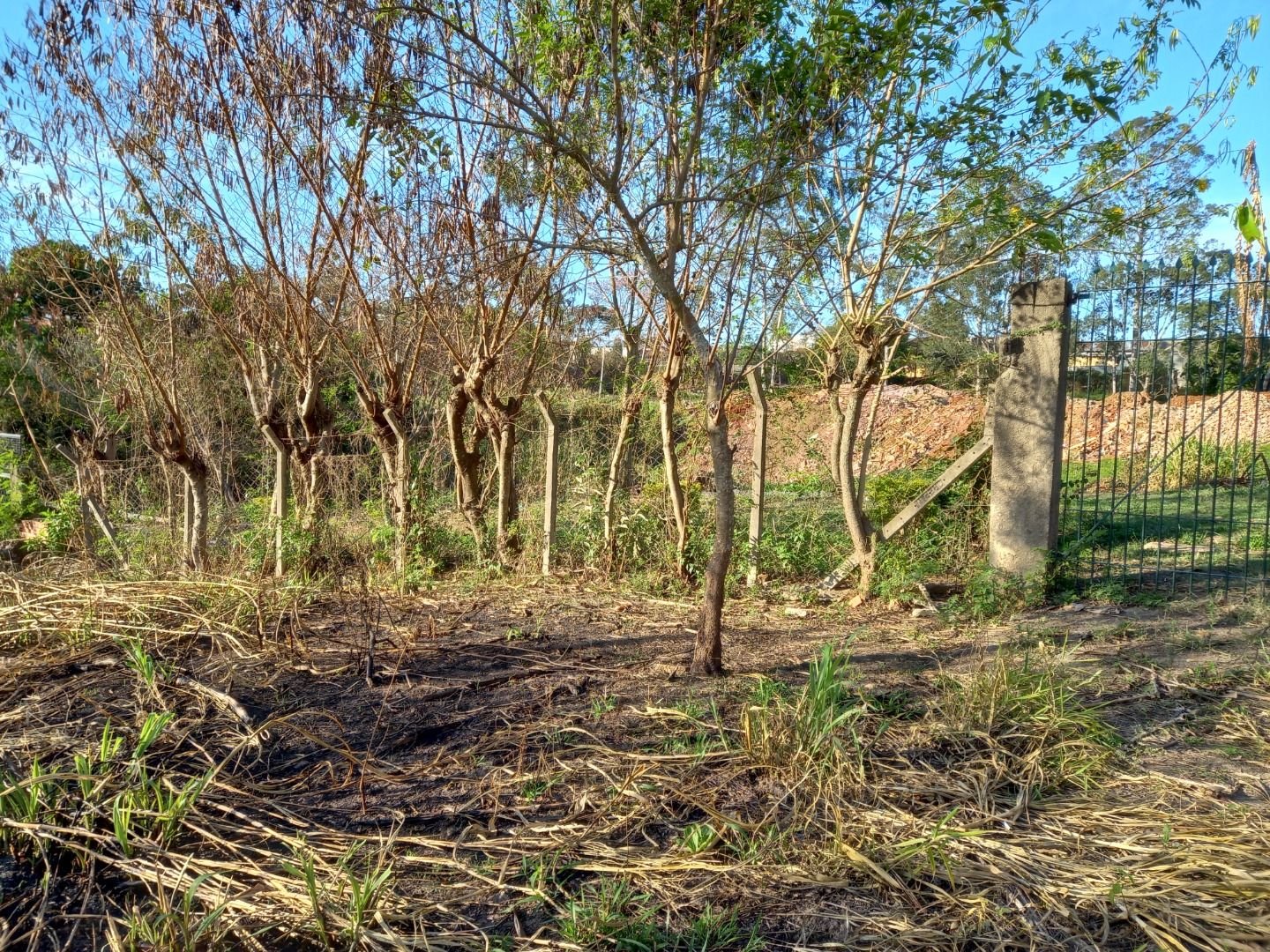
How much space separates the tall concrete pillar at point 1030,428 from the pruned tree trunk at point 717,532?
3032mm

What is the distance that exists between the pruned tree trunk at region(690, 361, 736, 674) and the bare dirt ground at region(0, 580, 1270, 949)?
186 mm

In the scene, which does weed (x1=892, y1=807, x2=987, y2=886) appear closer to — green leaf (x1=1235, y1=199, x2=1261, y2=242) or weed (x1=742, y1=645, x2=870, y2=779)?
weed (x1=742, y1=645, x2=870, y2=779)

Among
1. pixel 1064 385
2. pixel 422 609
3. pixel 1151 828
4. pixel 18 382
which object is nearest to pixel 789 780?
pixel 1151 828

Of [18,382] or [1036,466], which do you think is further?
[18,382]

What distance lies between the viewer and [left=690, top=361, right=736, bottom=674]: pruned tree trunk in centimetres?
449

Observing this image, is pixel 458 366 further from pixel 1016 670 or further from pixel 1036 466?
pixel 1016 670

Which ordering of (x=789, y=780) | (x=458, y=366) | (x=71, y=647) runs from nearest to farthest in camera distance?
(x=789, y=780) < (x=71, y=647) < (x=458, y=366)

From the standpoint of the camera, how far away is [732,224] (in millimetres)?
6645

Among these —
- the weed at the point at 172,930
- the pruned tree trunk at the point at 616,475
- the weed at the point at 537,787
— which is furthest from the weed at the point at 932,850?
the pruned tree trunk at the point at 616,475

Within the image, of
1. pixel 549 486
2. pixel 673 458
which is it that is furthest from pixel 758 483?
pixel 549 486

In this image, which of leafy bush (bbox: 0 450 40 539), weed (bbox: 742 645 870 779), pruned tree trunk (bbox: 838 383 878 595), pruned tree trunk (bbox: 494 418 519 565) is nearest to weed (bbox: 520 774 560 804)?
weed (bbox: 742 645 870 779)

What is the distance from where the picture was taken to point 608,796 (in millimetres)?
3385

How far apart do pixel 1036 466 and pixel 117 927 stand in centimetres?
600

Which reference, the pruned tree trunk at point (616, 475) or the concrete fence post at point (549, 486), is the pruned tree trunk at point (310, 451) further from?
the pruned tree trunk at point (616, 475)
